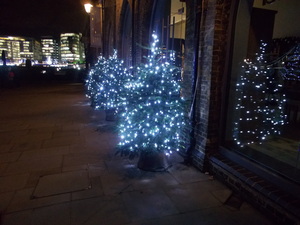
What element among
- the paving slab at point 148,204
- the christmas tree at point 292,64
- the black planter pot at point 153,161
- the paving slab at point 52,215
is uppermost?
the christmas tree at point 292,64

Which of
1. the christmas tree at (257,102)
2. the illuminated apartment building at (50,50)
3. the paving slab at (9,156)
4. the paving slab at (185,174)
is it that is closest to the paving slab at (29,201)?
the paving slab at (9,156)

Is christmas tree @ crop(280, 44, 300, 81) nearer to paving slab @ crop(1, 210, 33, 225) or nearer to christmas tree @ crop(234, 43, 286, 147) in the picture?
christmas tree @ crop(234, 43, 286, 147)

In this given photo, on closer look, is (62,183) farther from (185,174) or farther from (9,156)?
(185,174)

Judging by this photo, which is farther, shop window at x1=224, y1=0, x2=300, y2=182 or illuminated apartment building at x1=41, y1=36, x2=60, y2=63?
illuminated apartment building at x1=41, y1=36, x2=60, y2=63

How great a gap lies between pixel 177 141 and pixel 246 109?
1.88 meters

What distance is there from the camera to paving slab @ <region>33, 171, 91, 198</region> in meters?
3.62

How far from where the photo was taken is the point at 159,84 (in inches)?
157

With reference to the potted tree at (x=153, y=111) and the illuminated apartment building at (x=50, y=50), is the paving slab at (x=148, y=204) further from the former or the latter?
the illuminated apartment building at (x=50, y=50)

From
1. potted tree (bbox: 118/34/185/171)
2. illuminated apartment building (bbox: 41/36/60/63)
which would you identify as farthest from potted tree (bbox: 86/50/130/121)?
illuminated apartment building (bbox: 41/36/60/63)

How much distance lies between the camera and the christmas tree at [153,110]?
3.95m

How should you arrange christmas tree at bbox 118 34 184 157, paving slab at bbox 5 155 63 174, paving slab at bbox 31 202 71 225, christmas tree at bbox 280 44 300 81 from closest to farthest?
paving slab at bbox 31 202 71 225 → christmas tree at bbox 118 34 184 157 → paving slab at bbox 5 155 63 174 → christmas tree at bbox 280 44 300 81

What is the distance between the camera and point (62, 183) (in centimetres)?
387

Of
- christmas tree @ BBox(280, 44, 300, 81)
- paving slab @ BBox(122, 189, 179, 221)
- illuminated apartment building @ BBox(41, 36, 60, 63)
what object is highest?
illuminated apartment building @ BBox(41, 36, 60, 63)

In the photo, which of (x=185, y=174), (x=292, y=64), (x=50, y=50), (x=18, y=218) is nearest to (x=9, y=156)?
(x=18, y=218)
